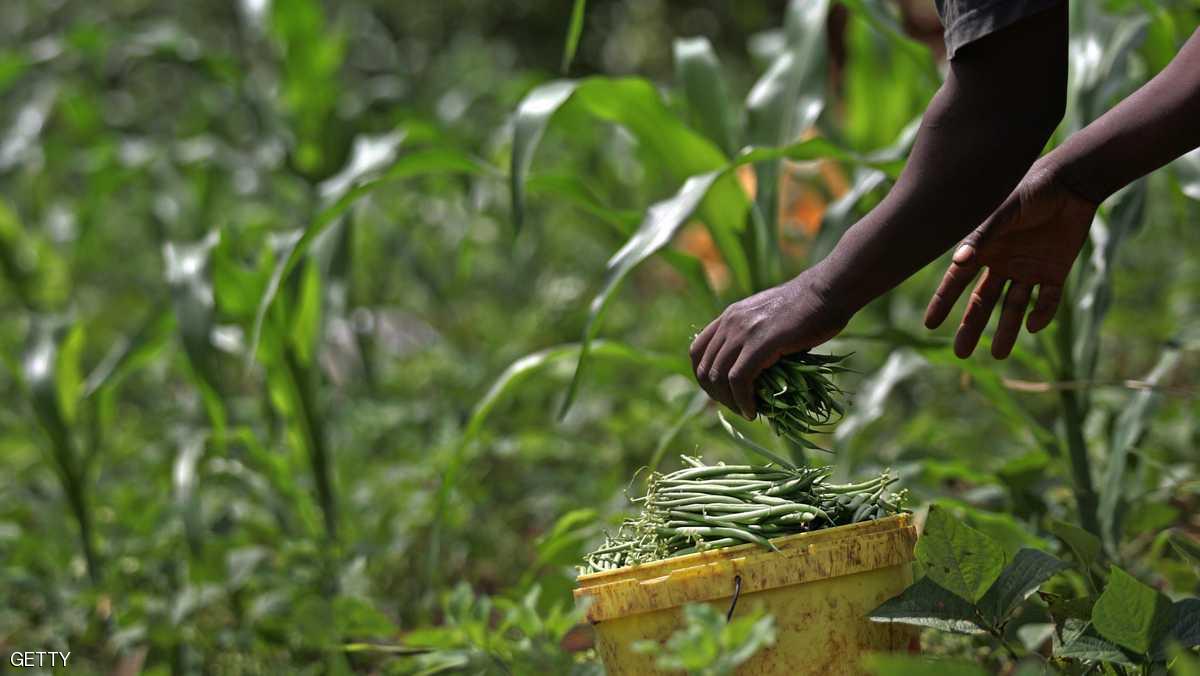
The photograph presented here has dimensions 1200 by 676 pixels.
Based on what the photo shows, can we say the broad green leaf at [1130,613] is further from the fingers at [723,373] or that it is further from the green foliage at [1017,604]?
the fingers at [723,373]

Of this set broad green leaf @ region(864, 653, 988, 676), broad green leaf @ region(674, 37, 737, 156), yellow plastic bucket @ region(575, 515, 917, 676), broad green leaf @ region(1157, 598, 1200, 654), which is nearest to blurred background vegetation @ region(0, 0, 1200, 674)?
broad green leaf @ region(674, 37, 737, 156)

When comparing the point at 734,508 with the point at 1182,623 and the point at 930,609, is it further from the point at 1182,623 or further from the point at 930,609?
the point at 1182,623

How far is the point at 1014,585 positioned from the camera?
1210 millimetres

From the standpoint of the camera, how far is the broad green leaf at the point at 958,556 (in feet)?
3.82

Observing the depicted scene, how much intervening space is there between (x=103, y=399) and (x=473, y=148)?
1521 mm

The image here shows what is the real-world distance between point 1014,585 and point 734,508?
31cm

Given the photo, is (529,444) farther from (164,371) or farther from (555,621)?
(164,371)

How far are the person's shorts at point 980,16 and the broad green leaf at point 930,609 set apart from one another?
1.78ft

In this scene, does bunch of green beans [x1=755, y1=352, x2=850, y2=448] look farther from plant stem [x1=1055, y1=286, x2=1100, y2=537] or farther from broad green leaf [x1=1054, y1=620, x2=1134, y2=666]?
plant stem [x1=1055, y1=286, x2=1100, y2=537]

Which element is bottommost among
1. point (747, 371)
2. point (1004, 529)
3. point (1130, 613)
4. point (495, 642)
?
point (495, 642)

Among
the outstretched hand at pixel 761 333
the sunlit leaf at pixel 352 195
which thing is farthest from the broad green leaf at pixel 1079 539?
the sunlit leaf at pixel 352 195

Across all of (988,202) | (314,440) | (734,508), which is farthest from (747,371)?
(314,440)

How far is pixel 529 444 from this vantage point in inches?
93.7

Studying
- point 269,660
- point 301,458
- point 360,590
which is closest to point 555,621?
point 360,590
